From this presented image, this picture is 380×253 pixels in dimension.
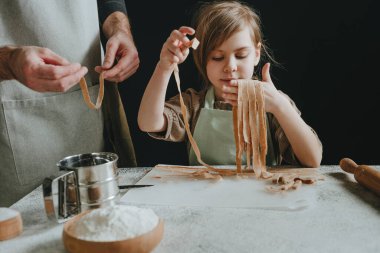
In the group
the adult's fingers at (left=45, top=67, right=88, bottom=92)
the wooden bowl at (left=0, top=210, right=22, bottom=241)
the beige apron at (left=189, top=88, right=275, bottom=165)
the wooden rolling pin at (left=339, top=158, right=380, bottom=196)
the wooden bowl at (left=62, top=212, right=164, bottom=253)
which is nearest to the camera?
the wooden bowl at (left=62, top=212, right=164, bottom=253)

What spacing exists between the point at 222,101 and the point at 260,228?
2.97 ft

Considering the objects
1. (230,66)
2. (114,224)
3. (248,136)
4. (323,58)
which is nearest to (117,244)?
(114,224)

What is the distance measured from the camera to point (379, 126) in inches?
75.0

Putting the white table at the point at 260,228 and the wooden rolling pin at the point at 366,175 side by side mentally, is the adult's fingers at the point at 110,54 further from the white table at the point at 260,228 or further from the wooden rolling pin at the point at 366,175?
the wooden rolling pin at the point at 366,175

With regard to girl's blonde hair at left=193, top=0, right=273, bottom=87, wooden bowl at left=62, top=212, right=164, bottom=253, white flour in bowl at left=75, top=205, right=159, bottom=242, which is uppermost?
girl's blonde hair at left=193, top=0, right=273, bottom=87

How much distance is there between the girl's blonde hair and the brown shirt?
0.14 metres

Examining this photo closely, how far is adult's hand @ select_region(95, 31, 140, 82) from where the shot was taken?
1.34m

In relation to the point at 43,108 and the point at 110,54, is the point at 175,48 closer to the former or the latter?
the point at 110,54

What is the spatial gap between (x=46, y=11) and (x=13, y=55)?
0.95ft

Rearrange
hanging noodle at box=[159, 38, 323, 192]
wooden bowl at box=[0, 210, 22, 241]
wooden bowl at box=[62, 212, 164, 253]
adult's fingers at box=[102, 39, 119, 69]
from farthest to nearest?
1. adult's fingers at box=[102, 39, 119, 69]
2. hanging noodle at box=[159, 38, 323, 192]
3. wooden bowl at box=[0, 210, 22, 241]
4. wooden bowl at box=[62, 212, 164, 253]

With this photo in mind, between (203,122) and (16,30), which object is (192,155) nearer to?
(203,122)

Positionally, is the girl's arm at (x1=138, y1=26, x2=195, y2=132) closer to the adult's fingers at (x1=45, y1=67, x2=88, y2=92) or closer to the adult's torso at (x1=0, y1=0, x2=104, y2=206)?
the adult's torso at (x1=0, y1=0, x2=104, y2=206)

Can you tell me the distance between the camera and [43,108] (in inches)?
53.1

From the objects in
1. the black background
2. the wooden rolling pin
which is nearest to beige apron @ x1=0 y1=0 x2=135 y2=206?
the black background
